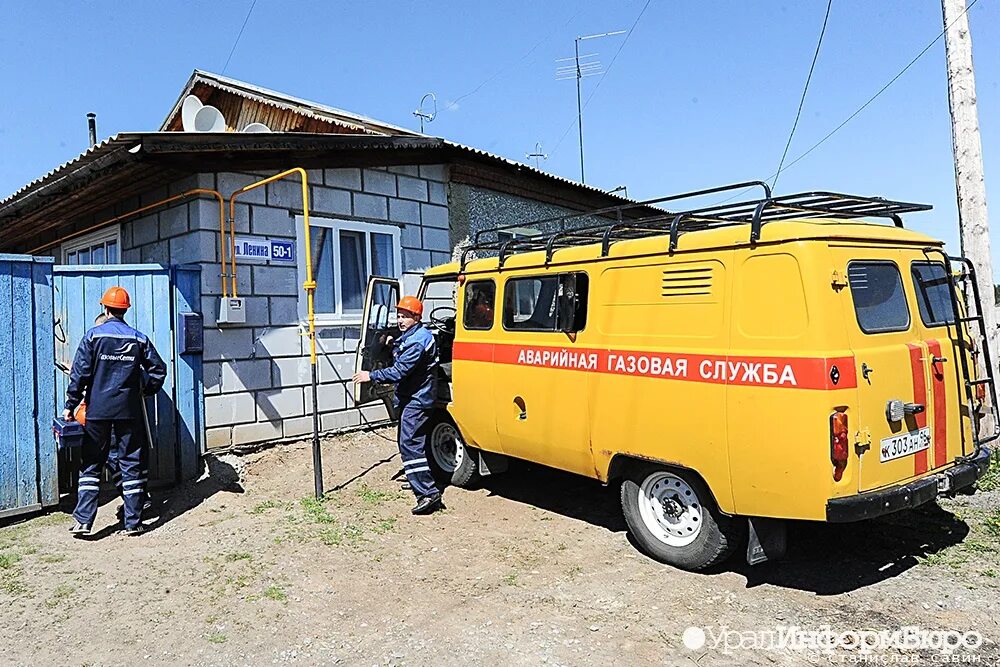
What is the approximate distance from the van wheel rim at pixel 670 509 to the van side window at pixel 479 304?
1978mm

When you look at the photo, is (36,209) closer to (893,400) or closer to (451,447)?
(451,447)

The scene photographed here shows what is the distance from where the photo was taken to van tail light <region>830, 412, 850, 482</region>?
3.75 m

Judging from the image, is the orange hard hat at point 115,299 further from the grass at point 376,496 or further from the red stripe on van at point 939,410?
Answer: the red stripe on van at point 939,410

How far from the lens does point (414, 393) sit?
6.07m

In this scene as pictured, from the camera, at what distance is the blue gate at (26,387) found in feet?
18.8

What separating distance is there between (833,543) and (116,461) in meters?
5.45

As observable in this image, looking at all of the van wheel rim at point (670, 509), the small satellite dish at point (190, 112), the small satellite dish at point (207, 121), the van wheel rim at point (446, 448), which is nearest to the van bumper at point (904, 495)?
the van wheel rim at point (670, 509)

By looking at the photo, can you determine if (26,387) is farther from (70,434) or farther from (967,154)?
(967,154)

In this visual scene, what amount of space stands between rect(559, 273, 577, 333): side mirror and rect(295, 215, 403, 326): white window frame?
11.6ft

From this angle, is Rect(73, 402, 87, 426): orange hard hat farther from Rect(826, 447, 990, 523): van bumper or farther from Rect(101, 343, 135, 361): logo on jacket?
Rect(826, 447, 990, 523): van bumper

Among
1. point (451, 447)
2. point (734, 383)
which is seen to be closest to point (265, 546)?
point (451, 447)

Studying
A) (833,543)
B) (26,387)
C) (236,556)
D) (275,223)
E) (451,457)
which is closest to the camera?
(833,543)

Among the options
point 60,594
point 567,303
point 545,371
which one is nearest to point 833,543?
point 545,371

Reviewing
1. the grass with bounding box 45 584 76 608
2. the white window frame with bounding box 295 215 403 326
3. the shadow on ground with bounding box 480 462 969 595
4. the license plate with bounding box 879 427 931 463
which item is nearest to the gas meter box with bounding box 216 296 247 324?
the white window frame with bounding box 295 215 403 326
